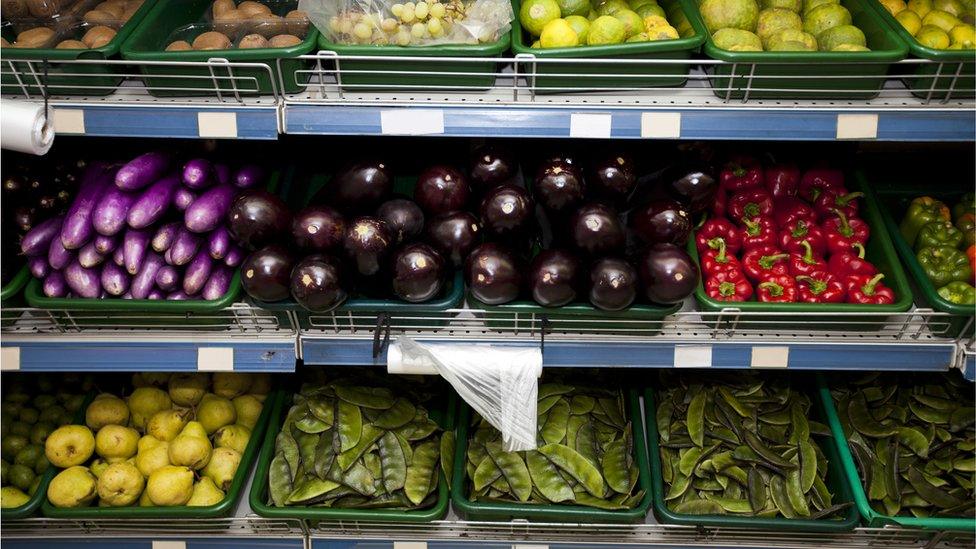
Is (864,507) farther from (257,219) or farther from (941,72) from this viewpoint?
(257,219)

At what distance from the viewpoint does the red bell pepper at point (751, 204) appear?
6.88 feet

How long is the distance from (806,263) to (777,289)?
15 centimetres

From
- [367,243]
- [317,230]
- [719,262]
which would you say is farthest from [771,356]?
[317,230]

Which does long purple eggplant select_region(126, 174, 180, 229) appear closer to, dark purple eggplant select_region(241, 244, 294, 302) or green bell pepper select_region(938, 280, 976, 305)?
dark purple eggplant select_region(241, 244, 294, 302)

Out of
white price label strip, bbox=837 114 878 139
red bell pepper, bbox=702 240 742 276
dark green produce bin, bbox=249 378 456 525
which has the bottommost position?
dark green produce bin, bbox=249 378 456 525

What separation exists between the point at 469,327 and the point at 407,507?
20.6 inches

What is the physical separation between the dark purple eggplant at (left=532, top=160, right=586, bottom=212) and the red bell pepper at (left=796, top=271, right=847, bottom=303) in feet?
1.99

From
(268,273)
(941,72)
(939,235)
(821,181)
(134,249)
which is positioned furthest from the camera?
(821,181)

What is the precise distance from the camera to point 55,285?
1793mm

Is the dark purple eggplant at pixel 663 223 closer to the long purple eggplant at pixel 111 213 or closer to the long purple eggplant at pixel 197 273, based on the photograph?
the long purple eggplant at pixel 197 273

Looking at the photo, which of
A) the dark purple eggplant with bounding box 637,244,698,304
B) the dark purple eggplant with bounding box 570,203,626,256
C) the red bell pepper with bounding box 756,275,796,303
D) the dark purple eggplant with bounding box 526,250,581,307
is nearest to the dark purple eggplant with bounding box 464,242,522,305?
the dark purple eggplant with bounding box 526,250,581,307

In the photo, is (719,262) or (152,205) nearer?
(152,205)

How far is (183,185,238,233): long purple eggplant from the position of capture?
179 cm

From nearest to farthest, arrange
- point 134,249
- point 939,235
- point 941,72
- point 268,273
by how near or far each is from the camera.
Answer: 1. point 941,72
2. point 268,273
3. point 134,249
4. point 939,235
